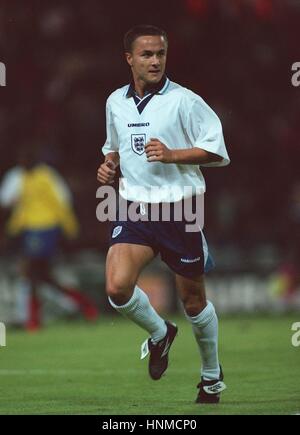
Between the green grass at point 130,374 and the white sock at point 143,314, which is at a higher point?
the white sock at point 143,314

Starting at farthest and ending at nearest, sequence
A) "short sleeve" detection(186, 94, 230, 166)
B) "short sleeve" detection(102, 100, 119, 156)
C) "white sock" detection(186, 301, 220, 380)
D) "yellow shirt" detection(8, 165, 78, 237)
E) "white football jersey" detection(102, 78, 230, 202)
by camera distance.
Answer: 1. "yellow shirt" detection(8, 165, 78, 237)
2. "short sleeve" detection(102, 100, 119, 156)
3. "white sock" detection(186, 301, 220, 380)
4. "white football jersey" detection(102, 78, 230, 202)
5. "short sleeve" detection(186, 94, 230, 166)

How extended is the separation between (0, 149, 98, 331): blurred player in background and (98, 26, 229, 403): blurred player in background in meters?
7.62

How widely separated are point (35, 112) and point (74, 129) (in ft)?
3.01

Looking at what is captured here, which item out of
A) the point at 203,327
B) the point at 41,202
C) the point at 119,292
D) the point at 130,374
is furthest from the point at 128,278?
the point at 41,202

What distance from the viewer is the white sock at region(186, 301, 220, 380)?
9.01m

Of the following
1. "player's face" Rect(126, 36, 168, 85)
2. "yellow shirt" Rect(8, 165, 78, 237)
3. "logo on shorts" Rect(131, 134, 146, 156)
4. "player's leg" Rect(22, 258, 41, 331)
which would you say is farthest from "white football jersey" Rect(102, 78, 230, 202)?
"yellow shirt" Rect(8, 165, 78, 237)

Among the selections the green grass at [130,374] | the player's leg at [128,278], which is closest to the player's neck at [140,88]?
the player's leg at [128,278]

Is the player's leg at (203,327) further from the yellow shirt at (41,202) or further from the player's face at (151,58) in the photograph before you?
the yellow shirt at (41,202)

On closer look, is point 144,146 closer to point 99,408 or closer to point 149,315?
point 149,315

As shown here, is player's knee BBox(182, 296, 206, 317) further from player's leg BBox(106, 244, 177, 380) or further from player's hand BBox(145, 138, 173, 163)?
player's hand BBox(145, 138, 173, 163)

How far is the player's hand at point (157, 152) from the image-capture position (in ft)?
28.1

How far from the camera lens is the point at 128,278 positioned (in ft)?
28.9

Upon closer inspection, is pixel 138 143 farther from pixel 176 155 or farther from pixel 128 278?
pixel 128 278

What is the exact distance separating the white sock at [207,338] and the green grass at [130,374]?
9.0 inches
